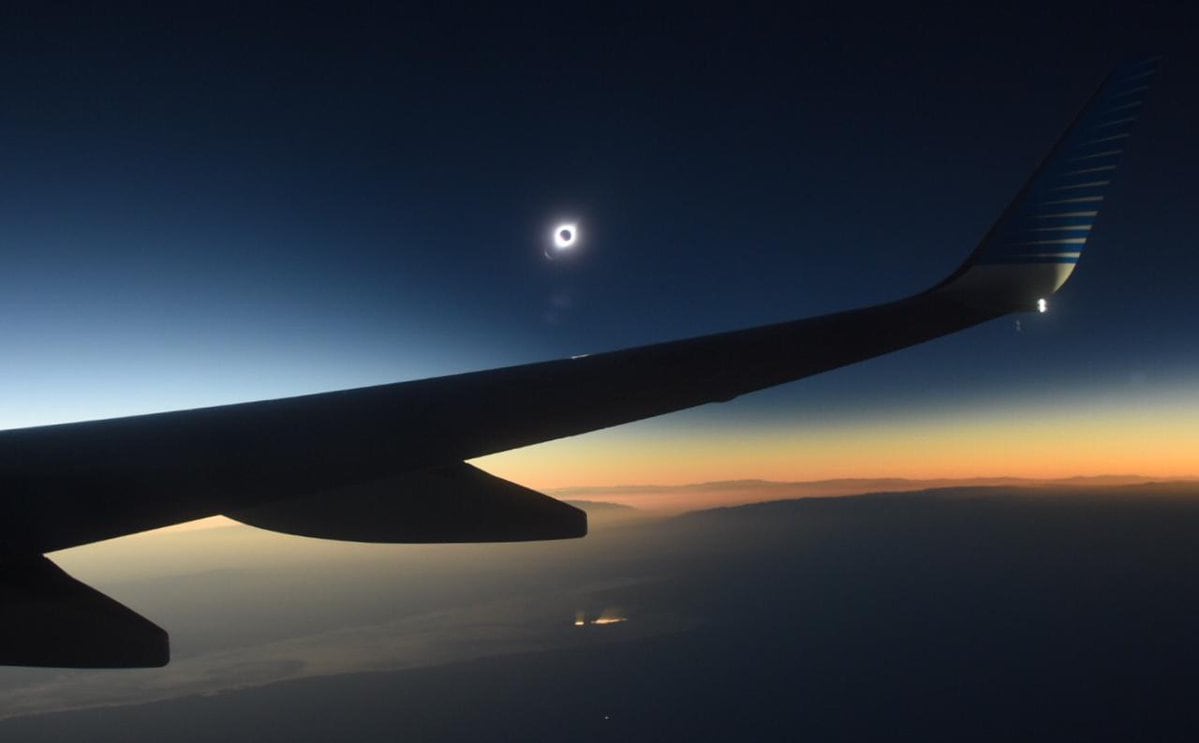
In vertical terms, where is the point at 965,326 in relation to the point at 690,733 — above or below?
above

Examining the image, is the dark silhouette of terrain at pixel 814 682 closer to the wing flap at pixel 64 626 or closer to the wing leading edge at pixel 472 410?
the wing leading edge at pixel 472 410

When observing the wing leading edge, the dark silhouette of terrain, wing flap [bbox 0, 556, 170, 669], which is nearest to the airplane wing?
the wing leading edge

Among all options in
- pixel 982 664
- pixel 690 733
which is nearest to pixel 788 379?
pixel 690 733

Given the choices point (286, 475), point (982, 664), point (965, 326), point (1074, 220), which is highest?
point (1074, 220)

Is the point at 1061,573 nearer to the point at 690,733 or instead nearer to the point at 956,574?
the point at 956,574

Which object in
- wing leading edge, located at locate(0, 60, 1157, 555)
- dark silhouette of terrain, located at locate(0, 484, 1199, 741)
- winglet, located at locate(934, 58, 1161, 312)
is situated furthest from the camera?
dark silhouette of terrain, located at locate(0, 484, 1199, 741)

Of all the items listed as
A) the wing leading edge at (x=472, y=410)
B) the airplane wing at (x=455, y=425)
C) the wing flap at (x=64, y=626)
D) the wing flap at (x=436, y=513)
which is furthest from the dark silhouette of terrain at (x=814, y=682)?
the wing flap at (x=64, y=626)

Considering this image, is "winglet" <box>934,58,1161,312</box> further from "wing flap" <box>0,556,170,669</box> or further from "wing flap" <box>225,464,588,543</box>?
"wing flap" <box>0,556,170,669</box>
